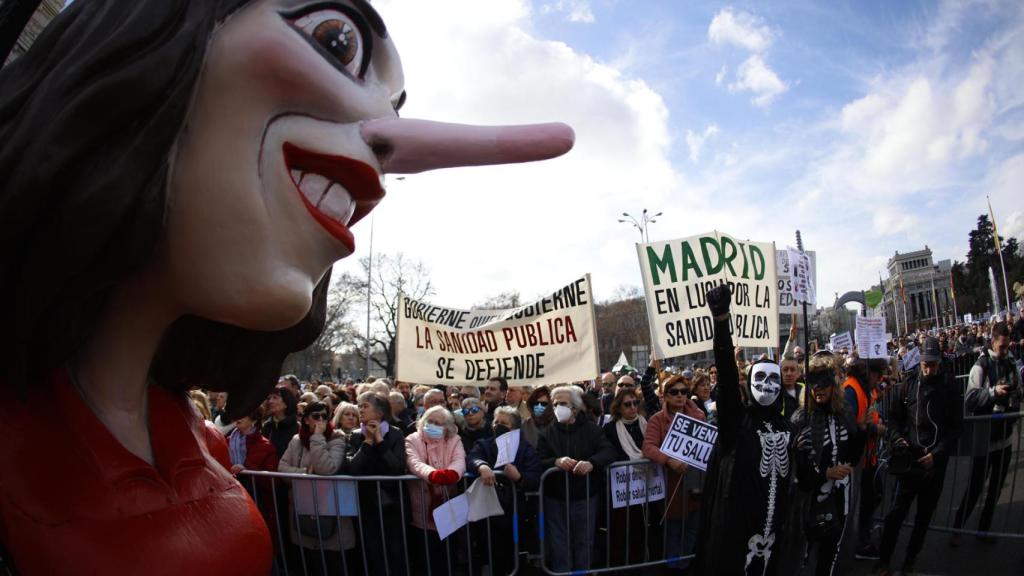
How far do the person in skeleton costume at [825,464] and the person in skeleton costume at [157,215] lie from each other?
14.1 feet

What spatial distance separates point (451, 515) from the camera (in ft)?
15.8

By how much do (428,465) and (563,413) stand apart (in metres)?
1.23

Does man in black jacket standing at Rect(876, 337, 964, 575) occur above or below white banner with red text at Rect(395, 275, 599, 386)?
below

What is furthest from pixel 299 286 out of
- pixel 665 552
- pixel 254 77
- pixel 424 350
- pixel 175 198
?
pixel 424 350

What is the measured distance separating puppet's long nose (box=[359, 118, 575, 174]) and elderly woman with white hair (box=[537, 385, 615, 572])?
415 cm

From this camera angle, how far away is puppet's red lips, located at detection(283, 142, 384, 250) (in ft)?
4.13

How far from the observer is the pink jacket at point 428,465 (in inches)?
195

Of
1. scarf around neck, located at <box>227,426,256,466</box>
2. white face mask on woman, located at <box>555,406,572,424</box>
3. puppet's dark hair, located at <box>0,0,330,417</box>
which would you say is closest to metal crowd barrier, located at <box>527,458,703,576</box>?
white face mask on woman, located at <box>555,406,572,424</box>

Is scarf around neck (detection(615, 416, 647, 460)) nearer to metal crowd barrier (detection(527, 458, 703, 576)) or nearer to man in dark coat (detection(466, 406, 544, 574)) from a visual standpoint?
metal crowd barrier (detection(527, 458, 703, 576))

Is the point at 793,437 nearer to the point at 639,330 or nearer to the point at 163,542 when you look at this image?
the point at 163,542

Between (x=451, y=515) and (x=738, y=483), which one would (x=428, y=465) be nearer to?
(x=451, y=515)

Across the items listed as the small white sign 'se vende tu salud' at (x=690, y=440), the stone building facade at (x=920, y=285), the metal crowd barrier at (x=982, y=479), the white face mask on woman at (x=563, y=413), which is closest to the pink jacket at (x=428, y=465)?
the white face mask on woman at (x=563, y=413)

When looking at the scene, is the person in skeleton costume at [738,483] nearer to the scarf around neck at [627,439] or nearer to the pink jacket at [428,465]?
the scarf around neck at [627,439]

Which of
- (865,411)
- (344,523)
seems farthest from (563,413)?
(865,411)
